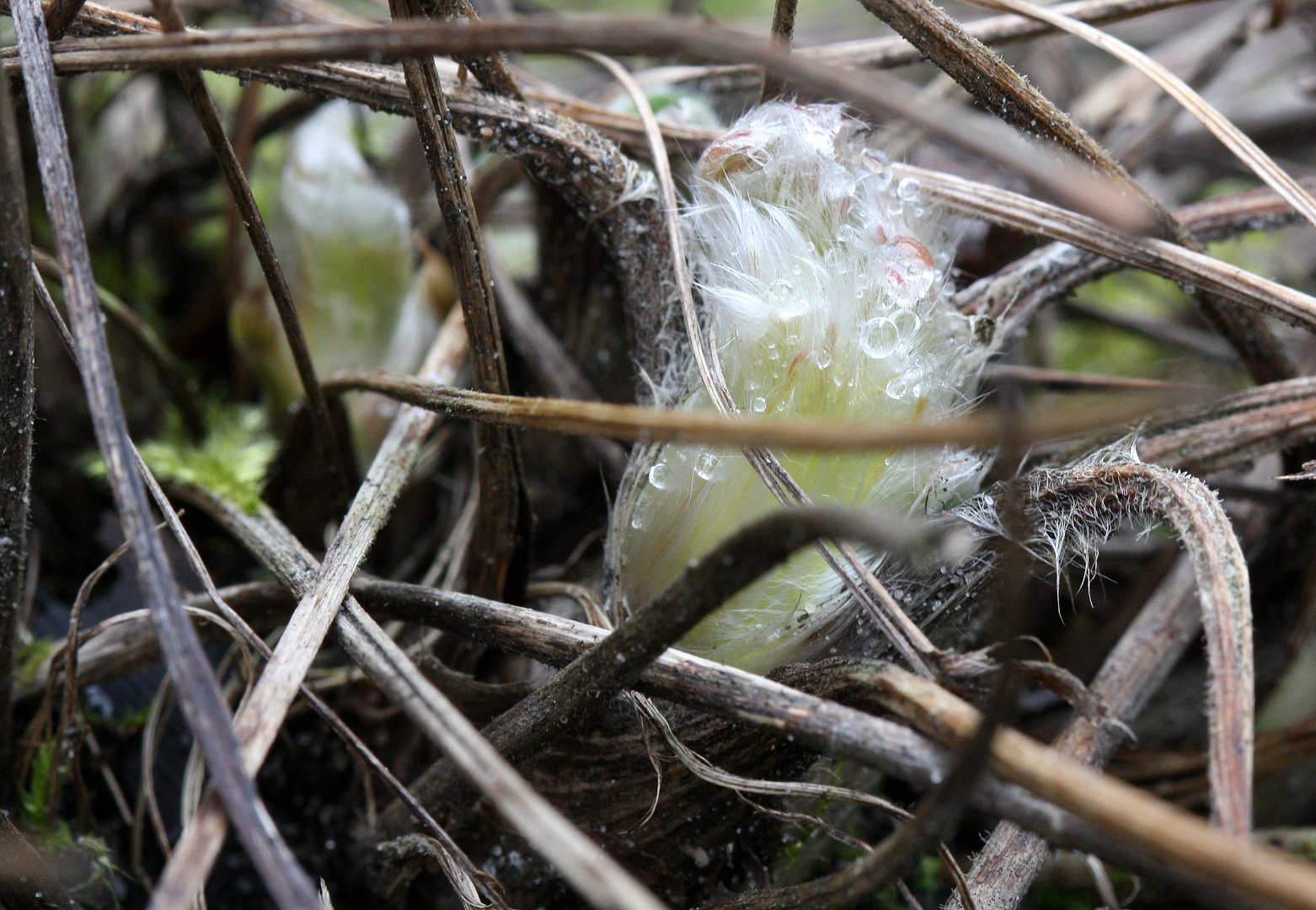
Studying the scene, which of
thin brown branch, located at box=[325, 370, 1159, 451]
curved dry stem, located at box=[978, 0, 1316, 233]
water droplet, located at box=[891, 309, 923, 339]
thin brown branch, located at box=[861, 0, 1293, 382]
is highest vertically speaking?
curved dry stem, located at box=[978, 0, 1316, 233]

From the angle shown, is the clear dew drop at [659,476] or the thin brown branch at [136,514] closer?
the thin brown branch at [136,514]

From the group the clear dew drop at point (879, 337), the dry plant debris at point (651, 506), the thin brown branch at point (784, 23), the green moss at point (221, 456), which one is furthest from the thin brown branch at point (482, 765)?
the thin brown branch at point (784, 23)

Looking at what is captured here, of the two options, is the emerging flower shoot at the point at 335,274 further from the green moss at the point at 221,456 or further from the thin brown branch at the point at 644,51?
the thin brown branch at the point at 644,51

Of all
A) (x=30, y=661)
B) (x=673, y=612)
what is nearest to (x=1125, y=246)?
(x=673, y=612)

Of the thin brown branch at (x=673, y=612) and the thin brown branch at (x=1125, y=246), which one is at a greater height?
the thin brown branch at (x=1125, y=246)

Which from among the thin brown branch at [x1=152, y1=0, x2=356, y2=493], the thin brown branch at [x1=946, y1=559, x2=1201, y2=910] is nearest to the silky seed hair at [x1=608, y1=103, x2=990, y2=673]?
the thin brown branch at [x1=946, y1=559, x2=1201, y2=910]

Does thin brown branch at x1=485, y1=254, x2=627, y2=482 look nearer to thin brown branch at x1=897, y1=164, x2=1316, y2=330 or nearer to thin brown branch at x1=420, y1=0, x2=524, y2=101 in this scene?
thin brown branch at x1=420, y1=0, x2=524, y2=101

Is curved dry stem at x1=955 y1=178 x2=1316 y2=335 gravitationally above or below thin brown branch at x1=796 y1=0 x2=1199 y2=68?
below

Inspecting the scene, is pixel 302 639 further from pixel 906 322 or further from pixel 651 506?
pixel 906 322
